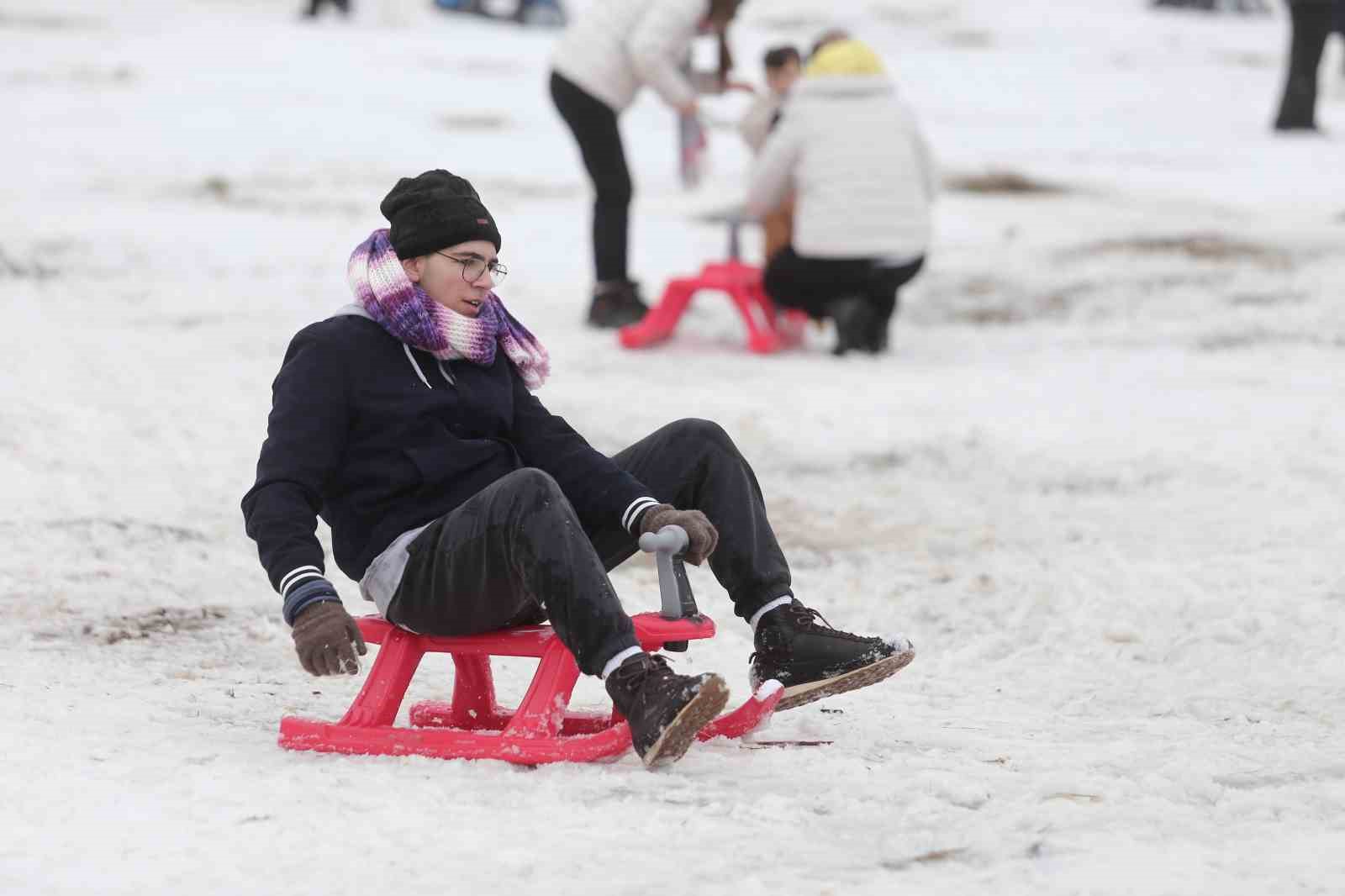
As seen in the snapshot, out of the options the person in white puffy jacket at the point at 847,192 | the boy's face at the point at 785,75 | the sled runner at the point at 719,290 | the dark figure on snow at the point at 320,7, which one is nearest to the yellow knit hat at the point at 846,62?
the person in white puffy jacket at the point at 847,192

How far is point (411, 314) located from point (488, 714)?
2.52 ft

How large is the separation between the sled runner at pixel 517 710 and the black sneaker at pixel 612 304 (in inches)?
192

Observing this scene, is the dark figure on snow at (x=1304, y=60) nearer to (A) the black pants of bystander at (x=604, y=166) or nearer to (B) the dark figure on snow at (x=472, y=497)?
(A) the black pants of bystander at (x=604, y=166)

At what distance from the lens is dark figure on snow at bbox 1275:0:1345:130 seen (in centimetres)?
1390

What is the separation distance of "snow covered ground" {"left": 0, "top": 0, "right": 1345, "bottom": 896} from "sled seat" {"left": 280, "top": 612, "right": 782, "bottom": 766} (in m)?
0.06

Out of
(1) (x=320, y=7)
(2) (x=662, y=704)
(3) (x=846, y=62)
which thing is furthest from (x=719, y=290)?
(1) (x=320, y=7)

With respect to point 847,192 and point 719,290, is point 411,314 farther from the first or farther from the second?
point 719,290

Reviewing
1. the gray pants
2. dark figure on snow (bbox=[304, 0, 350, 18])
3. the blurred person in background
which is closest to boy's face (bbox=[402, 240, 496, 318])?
the gray pants

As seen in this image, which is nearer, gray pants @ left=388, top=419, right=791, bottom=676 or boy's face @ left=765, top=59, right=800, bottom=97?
gray pants @ left=388, top=419, right=791, bottom=676

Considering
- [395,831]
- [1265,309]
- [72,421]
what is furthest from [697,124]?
[395,831]

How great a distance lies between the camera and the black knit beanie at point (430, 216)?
10.5ft

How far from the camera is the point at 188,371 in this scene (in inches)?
256

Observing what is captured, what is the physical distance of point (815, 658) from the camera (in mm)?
3211

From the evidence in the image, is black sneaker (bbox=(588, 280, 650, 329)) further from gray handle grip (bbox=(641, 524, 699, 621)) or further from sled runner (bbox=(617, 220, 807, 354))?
gray handle grip (bbox=(641, 524, 699, 621))
